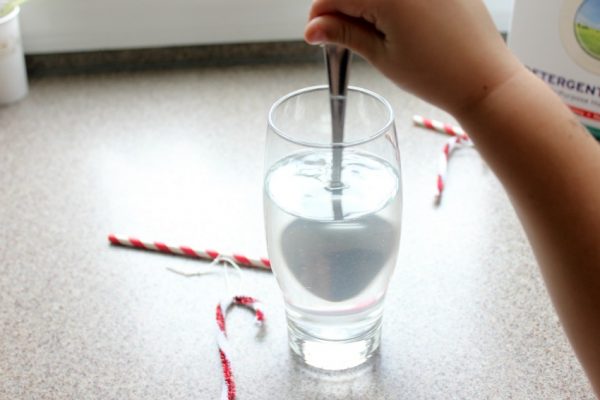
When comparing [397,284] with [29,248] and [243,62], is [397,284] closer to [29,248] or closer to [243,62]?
[29,248]

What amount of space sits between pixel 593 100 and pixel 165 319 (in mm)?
465

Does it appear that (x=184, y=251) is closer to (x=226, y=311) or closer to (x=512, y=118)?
(x=226, y=311)

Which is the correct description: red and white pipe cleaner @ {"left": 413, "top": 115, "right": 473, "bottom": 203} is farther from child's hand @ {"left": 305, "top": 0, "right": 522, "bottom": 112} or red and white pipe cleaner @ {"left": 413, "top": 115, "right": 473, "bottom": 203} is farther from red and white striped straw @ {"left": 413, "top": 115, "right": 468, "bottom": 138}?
child's hand @ {"left": 305, "top": 0, "right": 522, "bottom": 112}

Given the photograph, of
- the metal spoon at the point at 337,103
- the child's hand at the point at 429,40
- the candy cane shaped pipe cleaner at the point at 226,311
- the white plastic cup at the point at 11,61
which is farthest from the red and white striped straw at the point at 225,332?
the white plastic cup at the point at 11,61

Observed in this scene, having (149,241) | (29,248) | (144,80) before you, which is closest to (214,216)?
(149,241)

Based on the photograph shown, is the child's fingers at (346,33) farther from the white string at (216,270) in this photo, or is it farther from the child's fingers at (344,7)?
the white string at (216,270)

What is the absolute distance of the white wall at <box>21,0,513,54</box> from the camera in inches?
44.2

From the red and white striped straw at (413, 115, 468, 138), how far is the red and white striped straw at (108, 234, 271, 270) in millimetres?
281

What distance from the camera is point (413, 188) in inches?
35.3

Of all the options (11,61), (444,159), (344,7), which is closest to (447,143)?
(444,159)

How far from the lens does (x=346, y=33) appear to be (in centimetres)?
58

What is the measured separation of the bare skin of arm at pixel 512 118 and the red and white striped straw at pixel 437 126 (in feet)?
1.27

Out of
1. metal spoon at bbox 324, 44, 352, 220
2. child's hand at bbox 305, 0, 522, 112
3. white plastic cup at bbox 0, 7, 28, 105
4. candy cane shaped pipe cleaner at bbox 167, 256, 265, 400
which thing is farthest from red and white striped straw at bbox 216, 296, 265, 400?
white plastic cup at bbox 0, 7, 28, 105

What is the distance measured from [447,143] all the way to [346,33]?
0.39m
